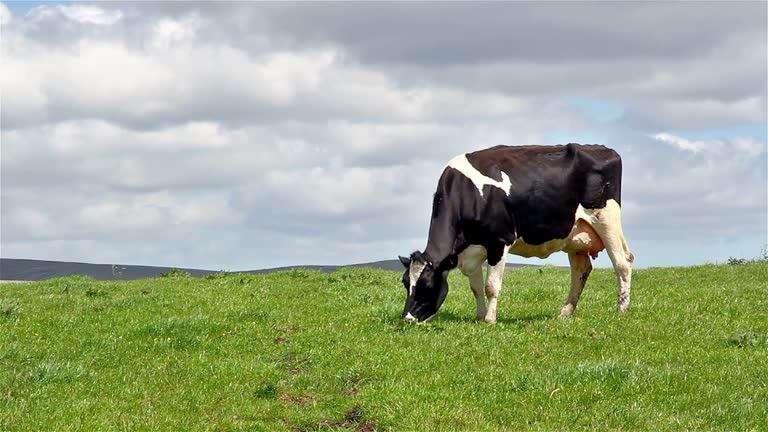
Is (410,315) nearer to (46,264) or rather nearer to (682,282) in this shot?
(682,282)

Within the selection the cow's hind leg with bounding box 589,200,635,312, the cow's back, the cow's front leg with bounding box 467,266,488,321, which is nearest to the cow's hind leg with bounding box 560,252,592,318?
the cow's hind leg with bounding box 589,200,635,312

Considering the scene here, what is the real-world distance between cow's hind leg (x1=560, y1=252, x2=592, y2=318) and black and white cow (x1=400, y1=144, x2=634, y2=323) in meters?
0.03

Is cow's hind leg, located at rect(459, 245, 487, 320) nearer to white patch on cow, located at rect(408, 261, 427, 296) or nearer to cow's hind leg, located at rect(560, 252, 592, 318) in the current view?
white patch on cow, located at rect(408, 261, 427, 296)

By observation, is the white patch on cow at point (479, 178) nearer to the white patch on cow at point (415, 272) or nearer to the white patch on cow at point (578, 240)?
the white patch on cow at point (578, 240)

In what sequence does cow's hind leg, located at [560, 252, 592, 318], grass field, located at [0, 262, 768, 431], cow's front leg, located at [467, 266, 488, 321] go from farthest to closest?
cow's hind leg, located at [560, 252, 592, 318] → cow's front leg, located at [467, 266, 488, 321] → grass field, located at [0, 262, 768, 431]

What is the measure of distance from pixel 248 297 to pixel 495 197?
8562 millimetres

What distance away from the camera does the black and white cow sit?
19.1m

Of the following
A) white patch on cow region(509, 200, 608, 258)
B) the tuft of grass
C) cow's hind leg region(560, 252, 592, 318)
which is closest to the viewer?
the tuft of grass

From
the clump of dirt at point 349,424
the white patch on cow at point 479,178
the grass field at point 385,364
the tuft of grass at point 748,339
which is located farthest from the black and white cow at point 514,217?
the clump of dirt at point 349,424

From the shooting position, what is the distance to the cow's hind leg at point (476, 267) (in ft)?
63.7

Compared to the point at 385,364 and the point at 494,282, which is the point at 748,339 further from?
the point at 385,364

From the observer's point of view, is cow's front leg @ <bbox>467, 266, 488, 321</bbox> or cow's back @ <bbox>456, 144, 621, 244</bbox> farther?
cow's front leg @ <bbox>467, 266, 488, 321</bbox>

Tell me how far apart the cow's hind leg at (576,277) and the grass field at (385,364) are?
317mm

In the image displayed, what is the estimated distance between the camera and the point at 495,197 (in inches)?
750
